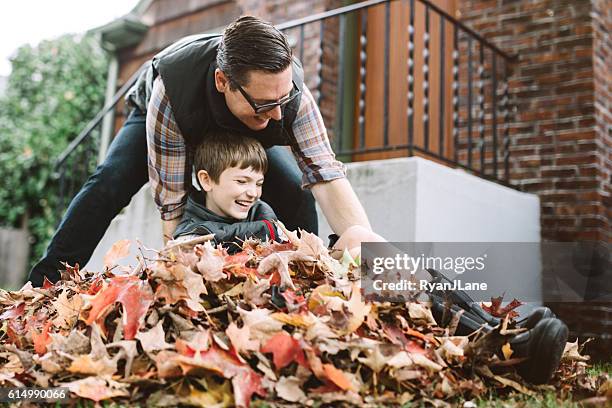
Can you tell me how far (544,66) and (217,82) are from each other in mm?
2550

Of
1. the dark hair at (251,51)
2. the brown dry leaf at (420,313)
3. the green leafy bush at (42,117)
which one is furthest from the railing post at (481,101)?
the green leafy bush at (42,117)

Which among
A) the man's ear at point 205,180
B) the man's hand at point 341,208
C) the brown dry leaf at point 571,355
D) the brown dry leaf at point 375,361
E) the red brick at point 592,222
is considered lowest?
the brown dry leaf at point 571,355

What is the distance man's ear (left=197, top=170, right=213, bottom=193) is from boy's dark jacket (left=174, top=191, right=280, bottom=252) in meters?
0.07

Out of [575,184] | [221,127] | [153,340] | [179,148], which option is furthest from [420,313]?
[575,184]

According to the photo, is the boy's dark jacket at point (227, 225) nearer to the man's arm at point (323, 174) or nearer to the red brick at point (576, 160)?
the man's arm at point (323, 174)

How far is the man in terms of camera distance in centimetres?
207

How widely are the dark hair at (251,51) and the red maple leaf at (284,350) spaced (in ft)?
3.28

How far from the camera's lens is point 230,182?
2400mm

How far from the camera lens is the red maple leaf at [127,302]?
57.1 inches

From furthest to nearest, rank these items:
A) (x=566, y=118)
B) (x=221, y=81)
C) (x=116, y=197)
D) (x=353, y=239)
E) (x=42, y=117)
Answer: (x=42, y=117) < (x=566, y=118) < (x=116, y=197) < (x=221, y=81) < (x=353, y=239)

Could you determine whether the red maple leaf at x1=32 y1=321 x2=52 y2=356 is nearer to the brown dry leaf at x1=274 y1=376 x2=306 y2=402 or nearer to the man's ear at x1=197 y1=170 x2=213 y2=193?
the brown dry leaf at x1=274 y1=376 x2=306 y2=402

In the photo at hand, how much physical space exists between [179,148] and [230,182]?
0.80 feet

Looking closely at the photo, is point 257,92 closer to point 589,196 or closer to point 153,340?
point 153,340

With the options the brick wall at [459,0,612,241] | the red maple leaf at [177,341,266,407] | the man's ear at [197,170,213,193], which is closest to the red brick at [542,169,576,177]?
the brick wall at [459,0,612,241]
